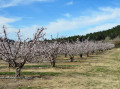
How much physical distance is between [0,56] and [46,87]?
468 cm

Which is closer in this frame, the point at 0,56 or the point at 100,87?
the point at 100,87

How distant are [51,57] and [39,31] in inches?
331

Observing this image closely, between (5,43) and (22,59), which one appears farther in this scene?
(22,59)

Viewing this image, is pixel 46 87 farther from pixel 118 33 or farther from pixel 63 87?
pixel 118 33

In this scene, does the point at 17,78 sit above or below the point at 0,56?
below

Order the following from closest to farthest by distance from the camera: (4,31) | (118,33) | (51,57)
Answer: (4,31) → (51,57) → (118,33)

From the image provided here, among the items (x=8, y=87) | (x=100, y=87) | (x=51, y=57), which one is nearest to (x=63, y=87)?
(x=100, y=87)

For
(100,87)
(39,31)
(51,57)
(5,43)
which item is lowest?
(100,87)

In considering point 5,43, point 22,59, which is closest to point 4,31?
point 5,43

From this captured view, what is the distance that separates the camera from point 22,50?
12.4 m

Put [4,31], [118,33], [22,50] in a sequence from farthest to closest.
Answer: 1. [118,33]
2. [22,50]
3. [4,31]

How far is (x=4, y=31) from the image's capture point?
37.3ft

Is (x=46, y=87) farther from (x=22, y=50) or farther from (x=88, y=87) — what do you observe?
(x=22, y=50)

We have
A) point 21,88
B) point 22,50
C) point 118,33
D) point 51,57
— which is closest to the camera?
point 21,88
